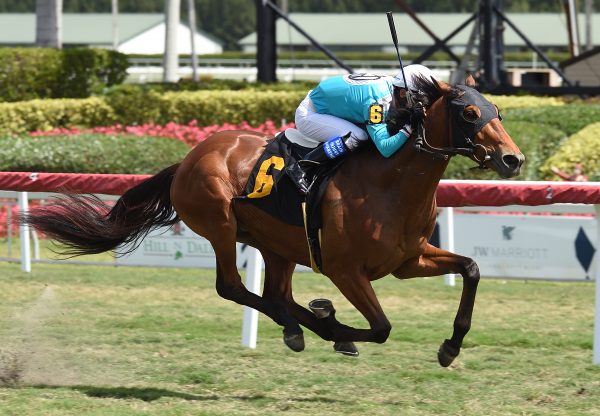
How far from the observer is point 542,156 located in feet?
41.1

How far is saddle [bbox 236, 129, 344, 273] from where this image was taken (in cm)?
592

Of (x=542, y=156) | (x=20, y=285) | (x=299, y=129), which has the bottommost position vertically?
(x=20, y=285)

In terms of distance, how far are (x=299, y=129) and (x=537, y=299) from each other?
12.3ft

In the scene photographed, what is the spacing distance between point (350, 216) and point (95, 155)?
24.4 feet

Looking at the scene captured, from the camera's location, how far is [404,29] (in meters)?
67.9

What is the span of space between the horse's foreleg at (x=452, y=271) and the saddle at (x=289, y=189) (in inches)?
18.6

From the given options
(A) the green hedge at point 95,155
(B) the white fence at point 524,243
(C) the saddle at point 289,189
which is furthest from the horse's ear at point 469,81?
(A) the green hedge at point 95,155

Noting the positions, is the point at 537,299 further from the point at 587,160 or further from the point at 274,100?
the point at 274,100

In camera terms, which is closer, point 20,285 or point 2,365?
point 2,365

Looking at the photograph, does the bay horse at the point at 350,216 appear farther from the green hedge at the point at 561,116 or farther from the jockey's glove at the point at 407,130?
the green hedge at the point at 561,116

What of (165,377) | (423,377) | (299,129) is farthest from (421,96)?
(165,377)

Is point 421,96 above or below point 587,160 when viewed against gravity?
above

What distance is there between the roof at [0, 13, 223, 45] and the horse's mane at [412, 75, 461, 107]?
207ft

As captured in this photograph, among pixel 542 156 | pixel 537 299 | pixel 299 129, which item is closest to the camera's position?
pixel 299 129
